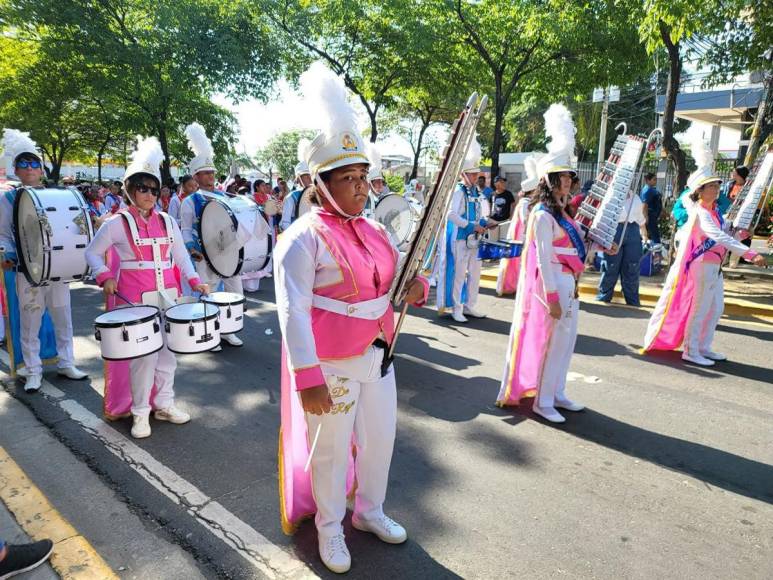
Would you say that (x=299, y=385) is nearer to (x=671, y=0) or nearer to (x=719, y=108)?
(x=671, y=0)

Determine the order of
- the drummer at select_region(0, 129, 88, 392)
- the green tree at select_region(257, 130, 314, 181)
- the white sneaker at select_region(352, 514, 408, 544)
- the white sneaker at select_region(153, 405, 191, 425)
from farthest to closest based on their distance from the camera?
the green tree at select_region(257, 130, 314, 181)
the drummer at select_region(0, 129, 88, 392)
the white sneaker at select_region(153, 405, 191, 425)
the white sneaker at select_region(352, 514, 408, 544)

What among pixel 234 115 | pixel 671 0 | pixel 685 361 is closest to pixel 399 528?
pixel 685 361

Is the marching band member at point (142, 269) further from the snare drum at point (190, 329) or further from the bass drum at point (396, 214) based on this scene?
the bass drum at point (396, 214)

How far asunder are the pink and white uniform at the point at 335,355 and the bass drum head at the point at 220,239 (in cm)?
349

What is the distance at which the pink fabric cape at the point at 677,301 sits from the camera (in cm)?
600

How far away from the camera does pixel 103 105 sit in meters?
19.5

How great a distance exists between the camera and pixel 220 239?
6.18 meters

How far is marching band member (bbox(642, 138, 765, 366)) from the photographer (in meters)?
5.82

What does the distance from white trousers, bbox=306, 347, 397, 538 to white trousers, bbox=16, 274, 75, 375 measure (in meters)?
3.78

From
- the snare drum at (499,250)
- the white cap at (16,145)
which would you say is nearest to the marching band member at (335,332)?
the white cap at (16,145)

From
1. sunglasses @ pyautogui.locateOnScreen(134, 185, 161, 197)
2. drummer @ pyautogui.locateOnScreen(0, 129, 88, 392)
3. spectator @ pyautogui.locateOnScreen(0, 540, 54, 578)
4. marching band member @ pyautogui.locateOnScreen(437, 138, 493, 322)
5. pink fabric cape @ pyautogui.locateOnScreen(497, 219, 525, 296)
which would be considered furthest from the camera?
pink fabric cape @ pyautogui.locateOnScreen(497, 219, 525, 296)

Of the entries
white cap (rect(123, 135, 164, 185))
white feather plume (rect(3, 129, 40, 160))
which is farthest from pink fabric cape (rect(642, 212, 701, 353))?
white feather plume (rect(3, 129, 40, 160))

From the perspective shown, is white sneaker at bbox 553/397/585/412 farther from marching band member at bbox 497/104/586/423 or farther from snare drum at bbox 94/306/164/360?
snare drum at bbox 94/306/164/360

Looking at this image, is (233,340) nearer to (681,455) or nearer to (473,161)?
(473,161)
